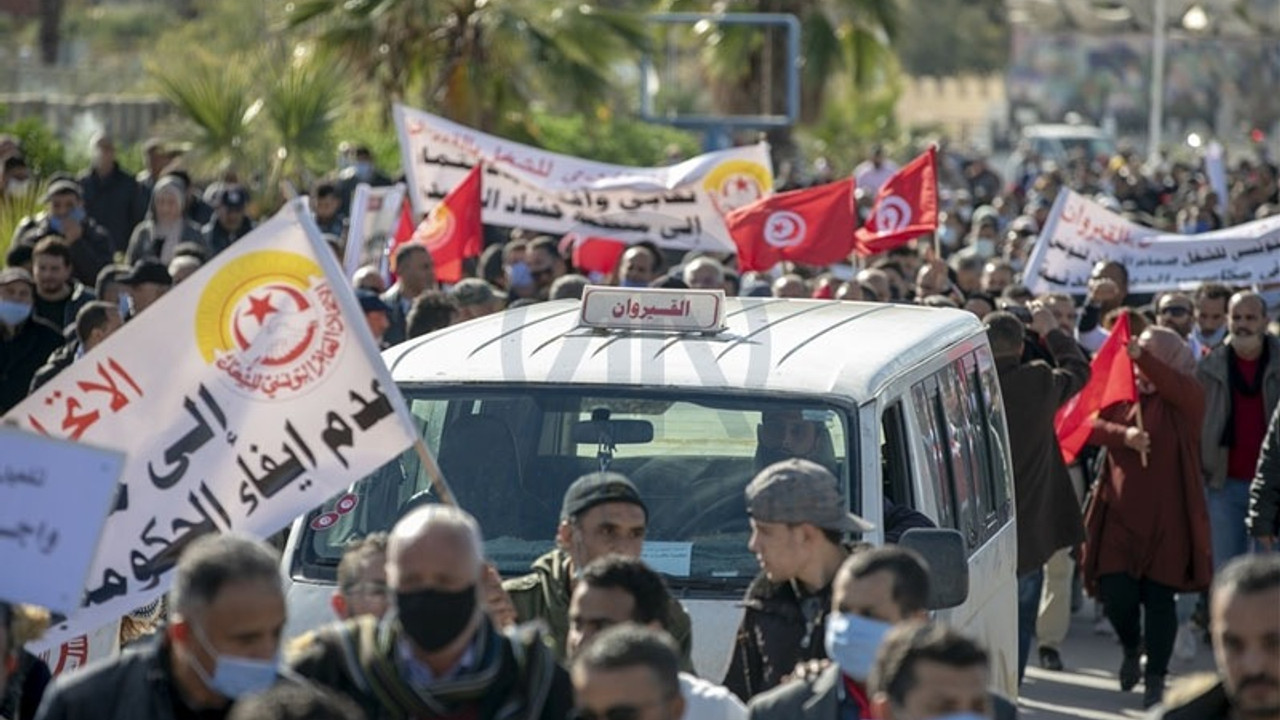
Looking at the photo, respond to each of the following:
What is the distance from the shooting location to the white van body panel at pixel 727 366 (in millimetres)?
6945

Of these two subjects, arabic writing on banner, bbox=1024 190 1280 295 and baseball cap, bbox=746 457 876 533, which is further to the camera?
arabic writing on banner, bbox=1024 190 1280 295

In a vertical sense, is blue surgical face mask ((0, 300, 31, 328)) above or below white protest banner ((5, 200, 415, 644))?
below

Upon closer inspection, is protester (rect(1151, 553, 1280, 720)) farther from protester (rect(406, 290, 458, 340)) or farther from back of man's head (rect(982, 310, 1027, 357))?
protester (rect(406, 290, 458, 340))

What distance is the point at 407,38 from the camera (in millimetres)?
24062

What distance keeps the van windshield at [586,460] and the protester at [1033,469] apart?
3.90 meters

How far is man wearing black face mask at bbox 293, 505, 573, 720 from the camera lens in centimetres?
465

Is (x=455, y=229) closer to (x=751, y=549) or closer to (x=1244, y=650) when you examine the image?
(x=751, y=549)

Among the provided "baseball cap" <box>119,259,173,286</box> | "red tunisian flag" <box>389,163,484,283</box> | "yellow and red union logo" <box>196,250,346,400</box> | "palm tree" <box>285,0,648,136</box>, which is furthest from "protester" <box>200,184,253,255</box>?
"yellow and red union logo" <box>196,250,346,400</box>

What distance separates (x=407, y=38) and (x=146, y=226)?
7381 mm

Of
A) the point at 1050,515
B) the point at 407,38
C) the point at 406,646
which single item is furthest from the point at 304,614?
the point at 407,38

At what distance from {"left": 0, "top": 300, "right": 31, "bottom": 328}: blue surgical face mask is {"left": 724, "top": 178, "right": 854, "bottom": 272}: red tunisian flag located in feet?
15.3

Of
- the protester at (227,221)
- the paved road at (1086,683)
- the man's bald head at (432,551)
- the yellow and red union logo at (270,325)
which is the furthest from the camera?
the protester at (227,221)

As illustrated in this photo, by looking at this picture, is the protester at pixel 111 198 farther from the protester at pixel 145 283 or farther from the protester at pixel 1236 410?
the protester at pixel 1236 410

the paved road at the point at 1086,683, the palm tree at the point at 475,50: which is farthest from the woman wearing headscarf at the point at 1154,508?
the palm tree at the point at 475,50
